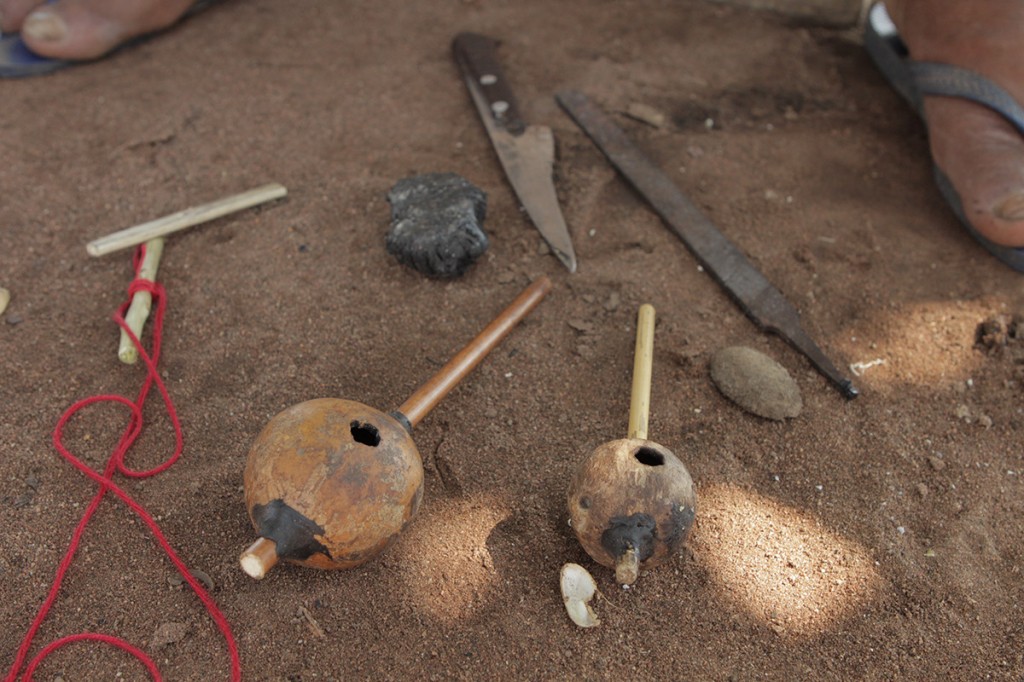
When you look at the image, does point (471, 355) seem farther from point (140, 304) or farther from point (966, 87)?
point (966, 87)

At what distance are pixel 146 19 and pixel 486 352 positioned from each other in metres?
2.60

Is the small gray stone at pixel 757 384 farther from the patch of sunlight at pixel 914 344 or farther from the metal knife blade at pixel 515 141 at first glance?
the metal knife blade at pixel 515 141

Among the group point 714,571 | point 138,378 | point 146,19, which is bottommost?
point 714,571

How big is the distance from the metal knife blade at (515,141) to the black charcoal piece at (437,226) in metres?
0.24

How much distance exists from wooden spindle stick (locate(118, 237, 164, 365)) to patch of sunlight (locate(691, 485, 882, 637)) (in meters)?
1.63

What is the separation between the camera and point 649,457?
177 cm

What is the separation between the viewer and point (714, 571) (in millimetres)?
1888

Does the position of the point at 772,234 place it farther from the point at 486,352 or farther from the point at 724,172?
the point at 486,352

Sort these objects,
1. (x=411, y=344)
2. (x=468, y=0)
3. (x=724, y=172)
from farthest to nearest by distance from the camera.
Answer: (x=468, y=0), (x=724, y=172), (x=411, y=344)

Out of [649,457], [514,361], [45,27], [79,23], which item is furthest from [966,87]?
[45,27]

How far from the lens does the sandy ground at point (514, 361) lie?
70.2 inches

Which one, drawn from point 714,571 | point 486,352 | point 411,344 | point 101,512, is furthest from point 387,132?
point 714,571

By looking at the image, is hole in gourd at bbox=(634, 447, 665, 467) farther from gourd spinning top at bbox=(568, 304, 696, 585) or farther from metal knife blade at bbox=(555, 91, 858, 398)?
metal knife blade at bbox=(555, 91, 858, 398)

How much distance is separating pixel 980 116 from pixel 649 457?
199 centimetres
